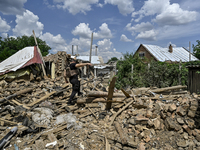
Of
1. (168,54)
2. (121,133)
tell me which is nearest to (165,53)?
(168,54)

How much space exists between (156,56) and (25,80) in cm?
1949

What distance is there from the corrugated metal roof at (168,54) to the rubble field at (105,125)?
18.4 metres

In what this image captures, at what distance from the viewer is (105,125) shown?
4.18 meters

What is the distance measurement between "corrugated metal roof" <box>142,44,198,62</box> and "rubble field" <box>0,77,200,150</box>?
18.4 meters

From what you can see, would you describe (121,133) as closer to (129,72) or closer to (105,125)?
(105,125)

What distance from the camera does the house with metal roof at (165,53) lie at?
21.7 meters

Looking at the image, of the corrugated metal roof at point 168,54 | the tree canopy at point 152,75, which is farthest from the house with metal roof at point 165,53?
the tree canopy at point 152,75

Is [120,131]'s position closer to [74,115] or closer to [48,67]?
[74,115]

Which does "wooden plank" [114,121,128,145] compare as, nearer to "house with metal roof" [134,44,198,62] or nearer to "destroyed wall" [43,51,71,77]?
"destroyed wall" [43,51,71,77]

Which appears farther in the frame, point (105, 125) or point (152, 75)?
point (152, 75)

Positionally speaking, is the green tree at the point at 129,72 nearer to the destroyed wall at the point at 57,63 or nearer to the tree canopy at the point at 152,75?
the tree canopy at the point at 152,75

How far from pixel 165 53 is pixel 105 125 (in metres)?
22.6

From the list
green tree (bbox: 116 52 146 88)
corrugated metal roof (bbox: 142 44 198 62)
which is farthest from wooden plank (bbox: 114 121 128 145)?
corrugated metal roof (bbox: 142 44 198 62)

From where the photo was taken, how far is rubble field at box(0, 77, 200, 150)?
3.37 meters
